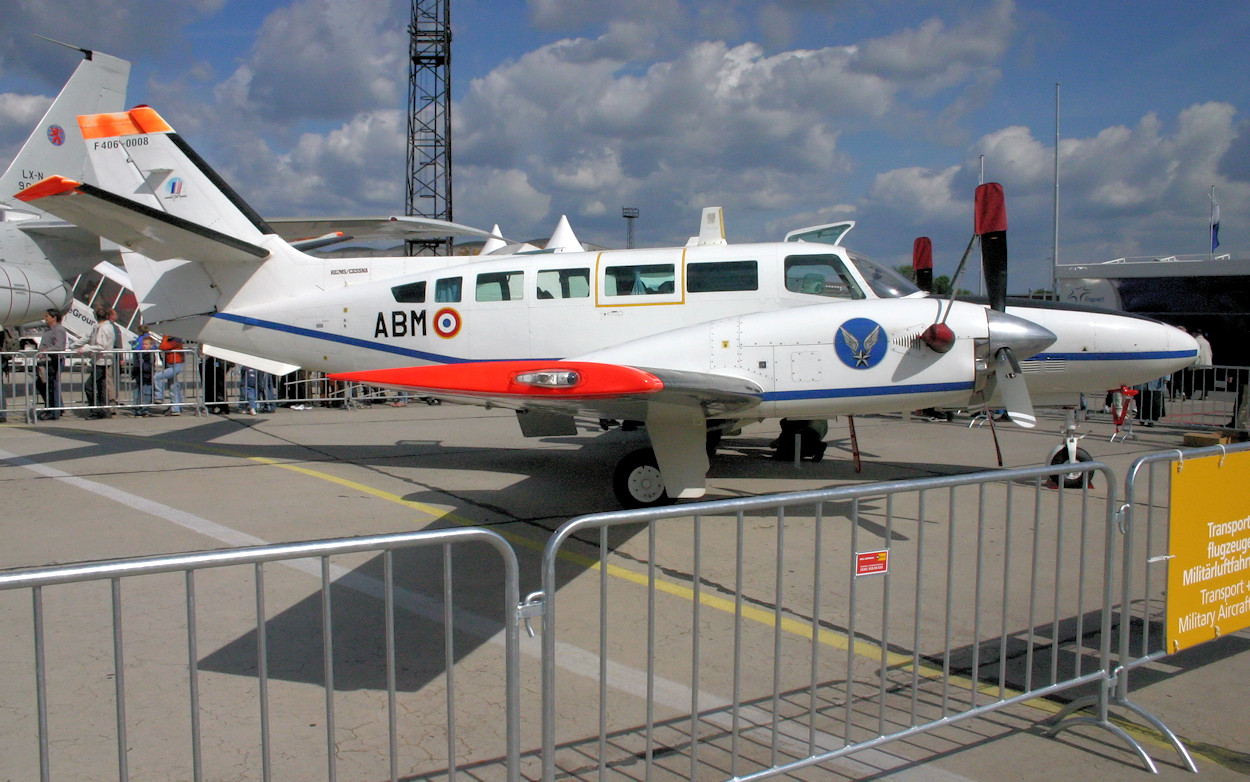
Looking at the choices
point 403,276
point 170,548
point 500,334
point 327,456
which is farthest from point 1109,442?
point 170,548

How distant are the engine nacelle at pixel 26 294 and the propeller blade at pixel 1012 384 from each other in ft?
68.4

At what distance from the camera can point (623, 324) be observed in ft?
28.2

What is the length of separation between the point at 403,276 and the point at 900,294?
578 centimetres

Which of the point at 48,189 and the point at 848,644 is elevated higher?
the point at 48,189

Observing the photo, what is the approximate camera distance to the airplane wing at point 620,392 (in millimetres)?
6059

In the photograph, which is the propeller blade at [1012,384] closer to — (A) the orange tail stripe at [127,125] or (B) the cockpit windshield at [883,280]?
(B) the cockpit windshield at [883,280]

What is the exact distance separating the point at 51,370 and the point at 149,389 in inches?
63.8

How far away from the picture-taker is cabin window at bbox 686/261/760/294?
27.3 ft

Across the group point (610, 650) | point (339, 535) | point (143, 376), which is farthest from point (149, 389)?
point (610, 650)

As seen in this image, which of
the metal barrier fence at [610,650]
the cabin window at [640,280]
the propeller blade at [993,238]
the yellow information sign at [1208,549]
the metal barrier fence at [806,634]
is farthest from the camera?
the cabin window at [640,280]

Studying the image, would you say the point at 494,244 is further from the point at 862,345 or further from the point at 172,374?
the point at 862,345

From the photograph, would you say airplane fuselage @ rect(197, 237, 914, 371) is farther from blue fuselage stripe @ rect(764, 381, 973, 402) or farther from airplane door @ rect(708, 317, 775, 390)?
blue fuselage stripe @ rect(764, 381, 973, 402)

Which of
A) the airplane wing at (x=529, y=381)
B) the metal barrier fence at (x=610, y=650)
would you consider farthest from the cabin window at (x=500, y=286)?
the metal barrier fence at (x=610, y=650)

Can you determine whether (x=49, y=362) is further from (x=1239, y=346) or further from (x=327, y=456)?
(x=1239, y=346)
